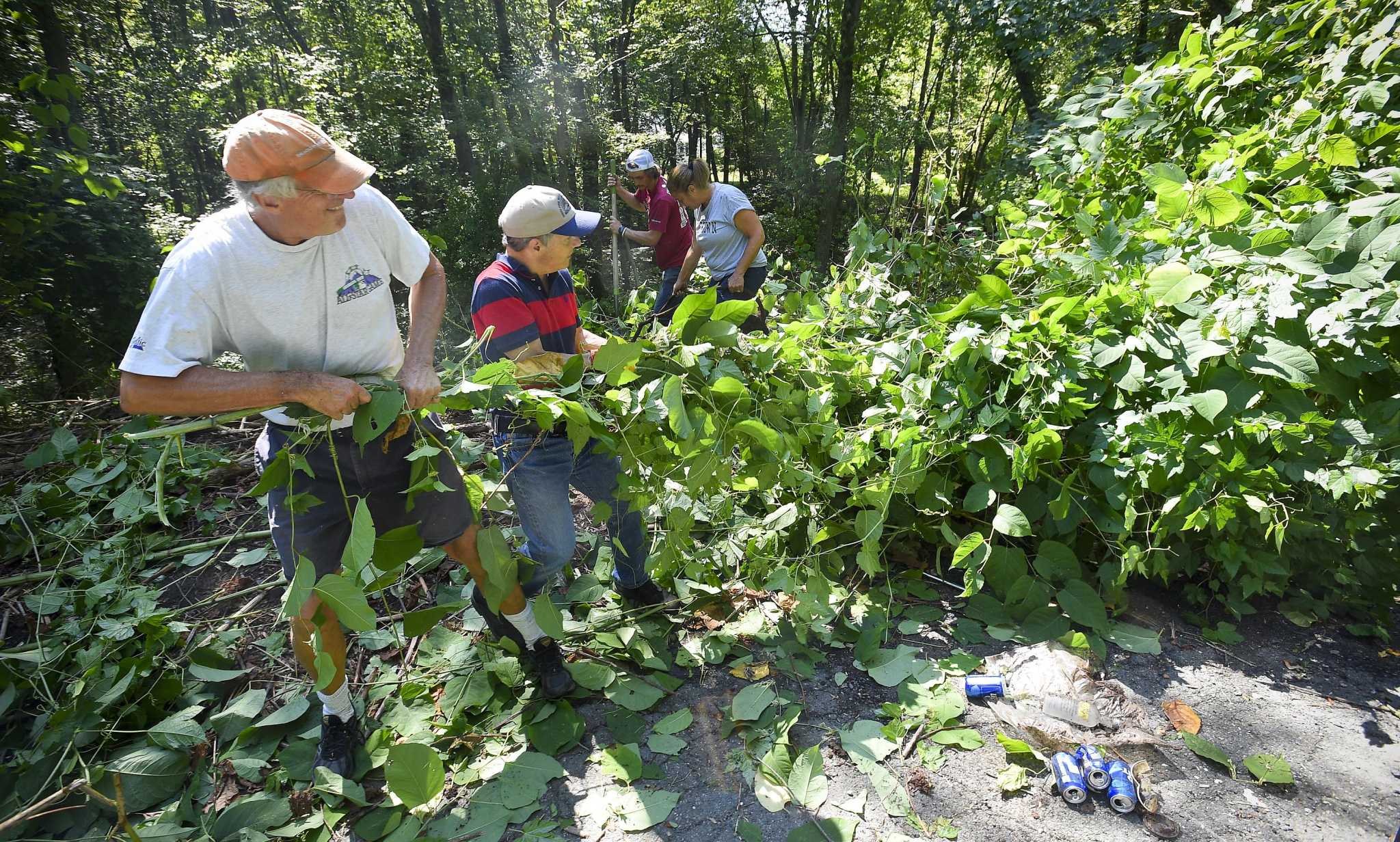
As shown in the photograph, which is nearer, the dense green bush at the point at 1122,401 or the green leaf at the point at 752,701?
the dense green bush at the point at 1122,401

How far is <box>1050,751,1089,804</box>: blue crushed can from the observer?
1.89 meters

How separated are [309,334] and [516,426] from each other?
0.67 m

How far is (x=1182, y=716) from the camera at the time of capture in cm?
216

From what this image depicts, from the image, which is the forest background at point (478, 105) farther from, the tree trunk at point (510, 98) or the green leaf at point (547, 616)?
the green leaf at point (547, 616)

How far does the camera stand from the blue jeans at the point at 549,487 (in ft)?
7.96

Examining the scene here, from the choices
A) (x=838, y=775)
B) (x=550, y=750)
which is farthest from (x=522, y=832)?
(x=838, y=775)

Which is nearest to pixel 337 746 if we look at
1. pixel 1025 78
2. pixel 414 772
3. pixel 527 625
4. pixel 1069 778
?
pixel 414 772

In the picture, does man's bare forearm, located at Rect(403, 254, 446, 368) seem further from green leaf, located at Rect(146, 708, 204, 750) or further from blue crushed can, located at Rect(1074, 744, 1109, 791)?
blue crushed can, located at Rect(1074, 744, 1109, 791)

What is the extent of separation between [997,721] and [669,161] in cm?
1554

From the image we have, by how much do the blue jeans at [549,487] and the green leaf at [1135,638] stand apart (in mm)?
1777

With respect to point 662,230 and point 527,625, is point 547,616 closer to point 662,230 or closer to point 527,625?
point 527,625

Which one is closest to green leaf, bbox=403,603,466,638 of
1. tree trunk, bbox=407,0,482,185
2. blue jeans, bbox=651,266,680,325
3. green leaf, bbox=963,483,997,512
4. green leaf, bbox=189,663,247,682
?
green leaf, bbox=189,663,247,682

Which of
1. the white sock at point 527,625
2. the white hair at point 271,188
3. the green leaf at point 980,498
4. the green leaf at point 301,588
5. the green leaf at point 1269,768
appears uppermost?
the white hair at point 271,188

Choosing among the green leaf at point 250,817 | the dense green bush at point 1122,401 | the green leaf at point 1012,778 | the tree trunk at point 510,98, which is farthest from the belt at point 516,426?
the tree trunk at point 510,98
